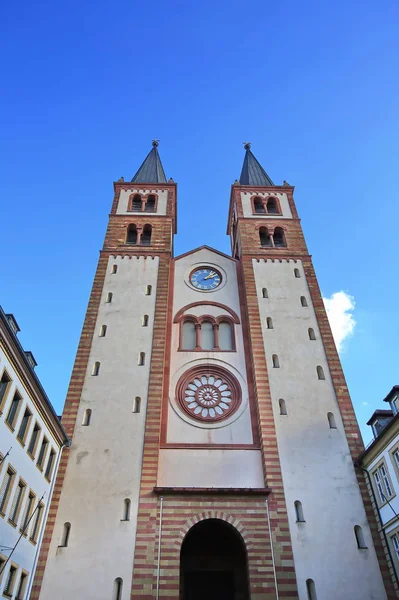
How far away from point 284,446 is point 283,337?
23.1 feet

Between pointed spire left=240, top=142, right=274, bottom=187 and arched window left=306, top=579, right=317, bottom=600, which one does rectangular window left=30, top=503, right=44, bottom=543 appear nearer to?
arched window left=306, top=579, right=317, bottom=600

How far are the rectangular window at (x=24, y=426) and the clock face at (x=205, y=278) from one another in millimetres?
15647

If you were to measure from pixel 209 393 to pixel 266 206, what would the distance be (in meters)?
17.8

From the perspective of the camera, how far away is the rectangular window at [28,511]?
65.0 ft

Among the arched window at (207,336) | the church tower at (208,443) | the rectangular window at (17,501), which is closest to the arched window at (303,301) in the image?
the church tower at (208,443)

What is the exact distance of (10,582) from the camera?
1864 cm

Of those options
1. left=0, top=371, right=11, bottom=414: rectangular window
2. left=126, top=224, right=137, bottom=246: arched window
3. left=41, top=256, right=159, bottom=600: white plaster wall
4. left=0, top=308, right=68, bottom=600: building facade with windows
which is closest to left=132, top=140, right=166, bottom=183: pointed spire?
left=126, top=224, right=137, bottom=246: arched window

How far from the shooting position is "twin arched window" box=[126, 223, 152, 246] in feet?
121

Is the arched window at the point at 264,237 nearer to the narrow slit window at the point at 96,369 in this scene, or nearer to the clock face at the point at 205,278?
the clock face at the point at 205,278

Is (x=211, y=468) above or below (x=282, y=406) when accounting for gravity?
below

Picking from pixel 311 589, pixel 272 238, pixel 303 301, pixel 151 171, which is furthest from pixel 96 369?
pixel 151 171

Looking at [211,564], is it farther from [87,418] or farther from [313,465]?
[87,418]

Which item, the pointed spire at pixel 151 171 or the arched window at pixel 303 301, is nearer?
the arched window at pixel 303 301

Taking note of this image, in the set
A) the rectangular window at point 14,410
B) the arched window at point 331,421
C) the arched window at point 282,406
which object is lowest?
the rectangular window at point 14,410
